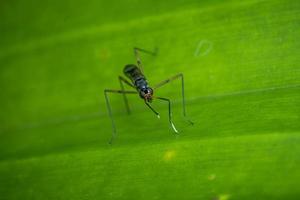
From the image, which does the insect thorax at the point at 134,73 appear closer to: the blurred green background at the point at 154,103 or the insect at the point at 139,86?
the insect at the point at 139,86

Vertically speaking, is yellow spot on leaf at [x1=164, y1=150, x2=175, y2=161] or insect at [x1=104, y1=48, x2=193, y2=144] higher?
insect at [x1=104, y1=48, x2=193, y2=144]

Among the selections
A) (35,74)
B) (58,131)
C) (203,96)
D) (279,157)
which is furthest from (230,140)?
(35,74)

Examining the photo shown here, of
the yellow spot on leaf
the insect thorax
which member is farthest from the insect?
the yellow spot on leaf

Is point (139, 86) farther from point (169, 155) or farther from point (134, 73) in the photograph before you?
point (169, 155)

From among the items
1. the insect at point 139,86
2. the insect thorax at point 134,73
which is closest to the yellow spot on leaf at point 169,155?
the insect at point 139,86

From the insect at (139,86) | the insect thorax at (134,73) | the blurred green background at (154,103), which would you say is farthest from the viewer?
the insect thorax at (134,73)

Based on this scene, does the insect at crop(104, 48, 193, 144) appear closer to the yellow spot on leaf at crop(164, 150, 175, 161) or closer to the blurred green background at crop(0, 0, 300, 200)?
the blurred green background at crop(0, 0, 300, 200)

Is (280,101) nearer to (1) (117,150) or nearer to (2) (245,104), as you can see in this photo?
(2) (245,104)

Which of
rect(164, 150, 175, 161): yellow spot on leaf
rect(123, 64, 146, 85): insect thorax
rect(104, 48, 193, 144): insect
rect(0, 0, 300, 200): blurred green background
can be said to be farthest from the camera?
rect(123, 64, 146, 85): insect thorax
